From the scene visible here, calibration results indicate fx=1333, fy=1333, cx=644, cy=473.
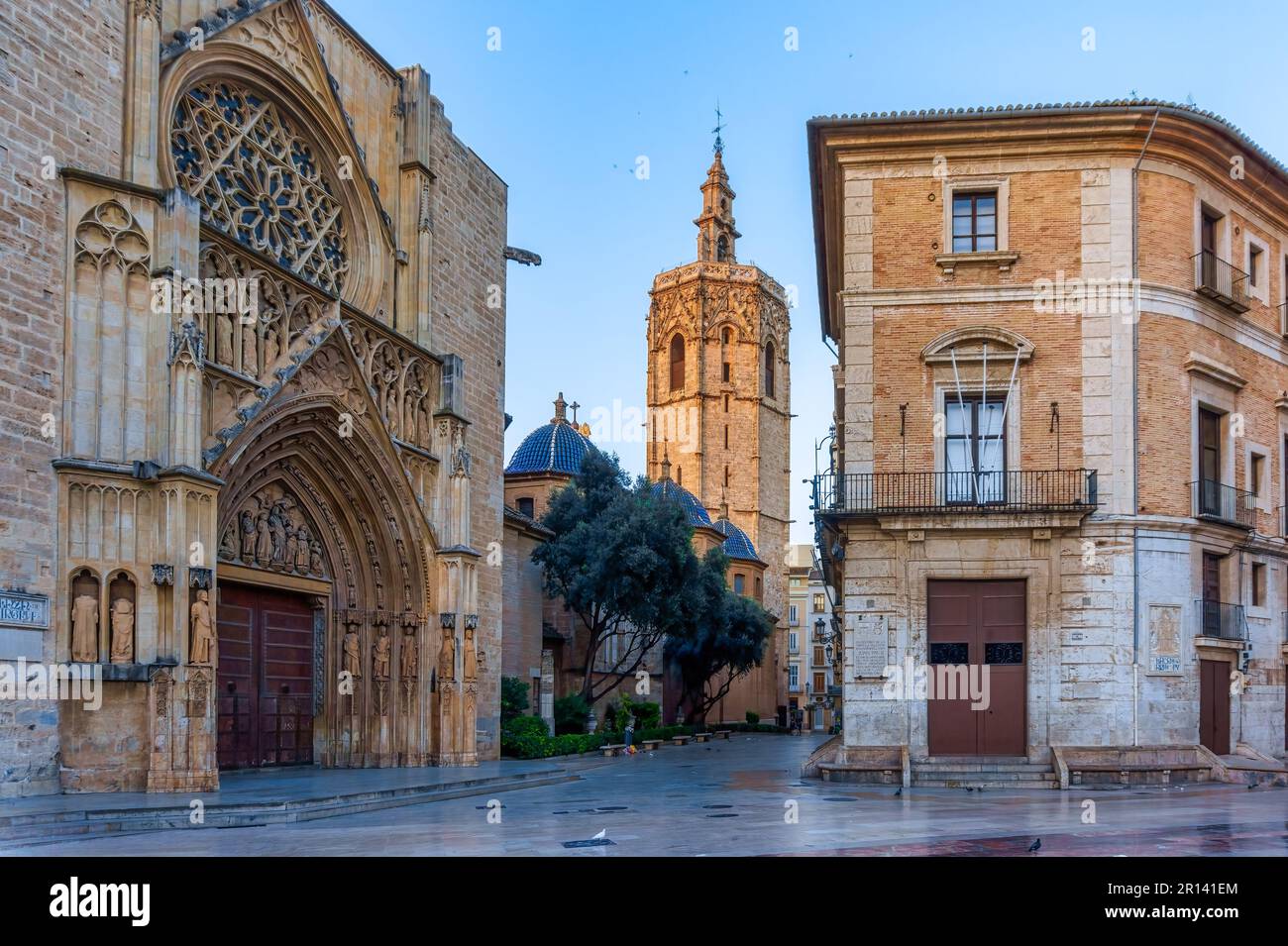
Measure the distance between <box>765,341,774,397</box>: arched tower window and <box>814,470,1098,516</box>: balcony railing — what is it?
219ft

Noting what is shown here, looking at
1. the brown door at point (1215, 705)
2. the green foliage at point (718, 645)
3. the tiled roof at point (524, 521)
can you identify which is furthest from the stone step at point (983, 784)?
the green foliage at point (718, 645)

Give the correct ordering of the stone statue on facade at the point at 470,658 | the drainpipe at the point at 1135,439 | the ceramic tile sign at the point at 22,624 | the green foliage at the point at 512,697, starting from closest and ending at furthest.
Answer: the ceramic tile sign at the point at 22,624, the drainpipe at the point at 1135,439, the stone statue on facade at the point at 470,658, the green foliage at the point at 512,697

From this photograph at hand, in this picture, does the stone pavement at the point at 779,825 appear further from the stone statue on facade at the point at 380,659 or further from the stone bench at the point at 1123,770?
the stone statue on facade at the point at 380,659

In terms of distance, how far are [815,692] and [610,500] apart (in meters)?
63.5

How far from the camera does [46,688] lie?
56.7 feet

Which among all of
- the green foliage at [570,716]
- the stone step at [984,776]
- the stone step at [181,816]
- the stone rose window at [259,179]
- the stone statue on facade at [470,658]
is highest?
the stone rose window at [259,179]

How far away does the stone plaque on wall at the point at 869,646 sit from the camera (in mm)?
23219

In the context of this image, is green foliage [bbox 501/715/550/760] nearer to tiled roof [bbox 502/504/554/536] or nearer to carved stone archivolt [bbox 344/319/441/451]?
carved stone archivolt [bbox 344/319/441/451]

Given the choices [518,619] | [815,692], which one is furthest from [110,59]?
[815,692]

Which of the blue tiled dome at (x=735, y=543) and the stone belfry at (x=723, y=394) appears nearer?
the blue tiled dome at (x=735, y=543)

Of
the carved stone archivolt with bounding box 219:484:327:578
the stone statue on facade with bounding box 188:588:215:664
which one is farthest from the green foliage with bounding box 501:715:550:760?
the stone statue on facade with bounding box 188:588:215:664

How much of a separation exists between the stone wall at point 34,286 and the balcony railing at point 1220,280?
1912 centimetres

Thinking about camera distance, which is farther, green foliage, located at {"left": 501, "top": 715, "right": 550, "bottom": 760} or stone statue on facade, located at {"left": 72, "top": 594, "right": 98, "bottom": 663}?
green foliage, located at {"left": 501, "top": 715, "right": 550, "bottom": 760}

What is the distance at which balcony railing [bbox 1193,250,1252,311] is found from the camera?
2481 centimetres
